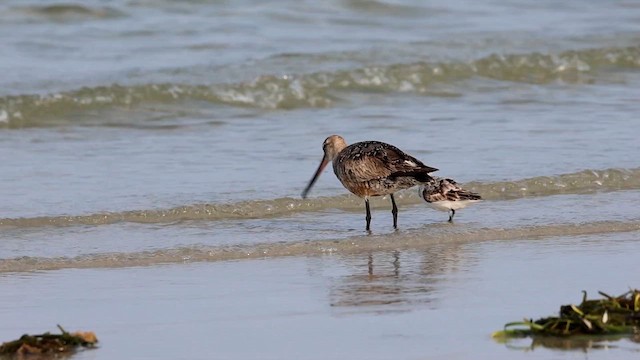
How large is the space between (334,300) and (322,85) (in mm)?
8194

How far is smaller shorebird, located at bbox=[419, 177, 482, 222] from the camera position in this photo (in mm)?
9383

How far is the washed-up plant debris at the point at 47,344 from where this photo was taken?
6043 millimetres

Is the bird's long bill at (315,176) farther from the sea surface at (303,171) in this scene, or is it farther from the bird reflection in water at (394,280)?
the bird reflection in water at (394,280)

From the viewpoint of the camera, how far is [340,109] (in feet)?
47.1

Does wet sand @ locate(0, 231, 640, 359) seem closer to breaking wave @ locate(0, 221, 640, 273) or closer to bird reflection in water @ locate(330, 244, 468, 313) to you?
bird reflection in water @ locate(330, 244, 468, 313)

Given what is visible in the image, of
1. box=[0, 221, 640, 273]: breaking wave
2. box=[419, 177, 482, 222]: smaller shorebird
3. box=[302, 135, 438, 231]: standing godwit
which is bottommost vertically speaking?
box=[0, 221, 640, 273]: breaking wave

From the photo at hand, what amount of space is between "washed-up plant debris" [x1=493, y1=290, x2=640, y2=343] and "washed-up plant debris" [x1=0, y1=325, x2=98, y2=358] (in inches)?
71.0

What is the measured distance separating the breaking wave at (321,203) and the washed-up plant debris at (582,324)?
3.69 m

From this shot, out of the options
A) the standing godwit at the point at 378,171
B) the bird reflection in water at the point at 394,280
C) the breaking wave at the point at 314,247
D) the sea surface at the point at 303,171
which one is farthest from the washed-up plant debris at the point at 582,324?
the standing godwit at the point at 378,171

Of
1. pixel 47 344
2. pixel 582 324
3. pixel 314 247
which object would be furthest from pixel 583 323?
pixel 314 247

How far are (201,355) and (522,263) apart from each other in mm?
2534

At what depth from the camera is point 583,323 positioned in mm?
6305

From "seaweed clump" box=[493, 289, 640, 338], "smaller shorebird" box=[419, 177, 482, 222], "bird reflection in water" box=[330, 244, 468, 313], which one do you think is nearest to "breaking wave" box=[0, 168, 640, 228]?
"smaller shorebird" box=[419, 177, 482, 222]

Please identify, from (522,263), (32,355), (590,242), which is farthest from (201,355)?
(590,242)
